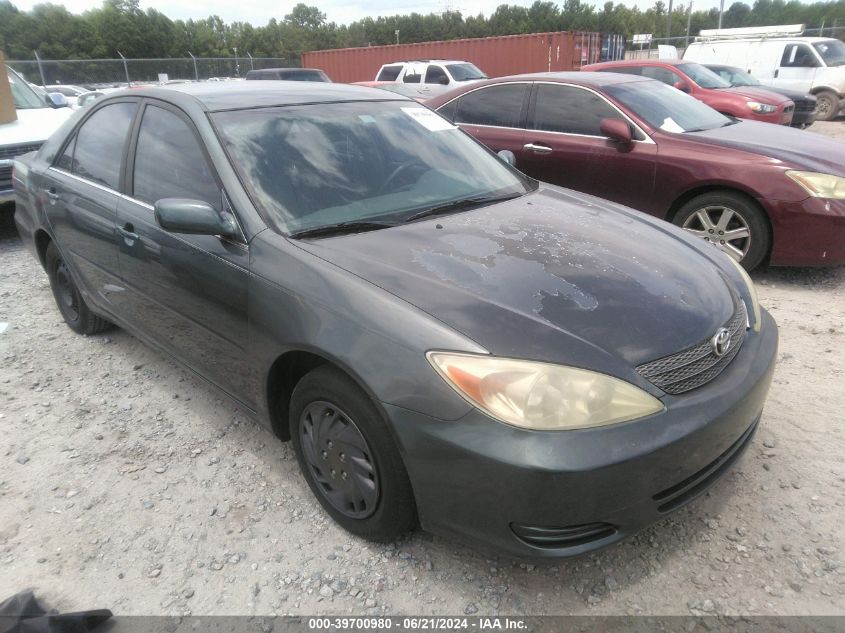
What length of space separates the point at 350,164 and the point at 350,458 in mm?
1314

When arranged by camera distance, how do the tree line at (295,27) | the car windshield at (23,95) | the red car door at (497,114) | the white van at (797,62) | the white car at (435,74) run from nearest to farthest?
the red car door at (497,114) → the car windshield at (23,95) → the white van at (797,62) → the white car at (435,74) → the tree line at (295,27)

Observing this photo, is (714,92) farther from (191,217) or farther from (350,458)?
(350,458)

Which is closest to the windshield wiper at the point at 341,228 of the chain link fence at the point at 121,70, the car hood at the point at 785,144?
the car hood at the point at 785,144

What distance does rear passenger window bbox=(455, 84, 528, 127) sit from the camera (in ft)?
19.3

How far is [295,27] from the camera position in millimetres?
74688

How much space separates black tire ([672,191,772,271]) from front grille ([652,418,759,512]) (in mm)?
2583

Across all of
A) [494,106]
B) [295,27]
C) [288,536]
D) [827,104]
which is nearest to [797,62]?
[827,104]

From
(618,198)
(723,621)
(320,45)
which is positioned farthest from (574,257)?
(320,45)

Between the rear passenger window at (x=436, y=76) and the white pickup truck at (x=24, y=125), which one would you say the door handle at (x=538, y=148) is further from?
the rear passenger window at (x=436, y=76)

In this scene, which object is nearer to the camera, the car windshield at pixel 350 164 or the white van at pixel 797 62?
the car windshield at pixel 350 164

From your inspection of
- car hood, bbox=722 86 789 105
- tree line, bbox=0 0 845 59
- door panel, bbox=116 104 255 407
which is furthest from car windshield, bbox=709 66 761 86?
tree line, bbox=0 0 845 59

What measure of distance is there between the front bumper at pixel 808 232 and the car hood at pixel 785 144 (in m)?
0.30

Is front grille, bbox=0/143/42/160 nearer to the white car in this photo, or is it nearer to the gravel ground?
the gravel ground

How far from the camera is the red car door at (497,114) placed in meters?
5.84
